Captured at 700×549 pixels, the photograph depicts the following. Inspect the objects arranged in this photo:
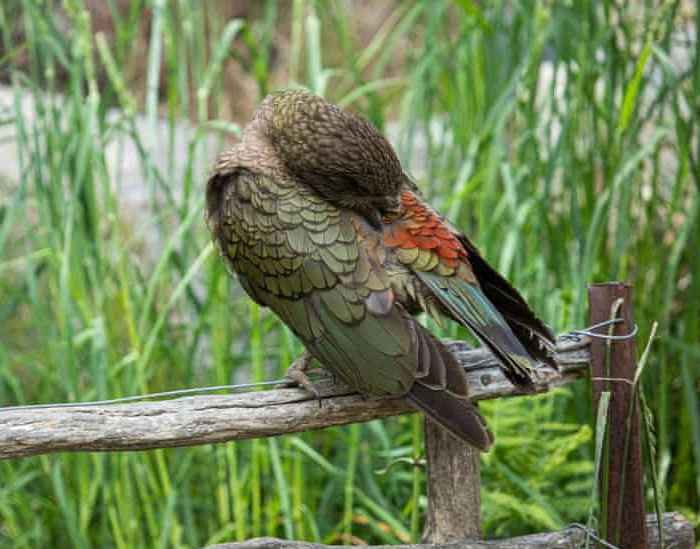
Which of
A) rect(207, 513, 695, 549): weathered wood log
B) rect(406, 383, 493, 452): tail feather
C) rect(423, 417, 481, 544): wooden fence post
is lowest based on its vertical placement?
rect(207, 513, 695, 549): weathered wood log

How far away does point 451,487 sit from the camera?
2.08 meters

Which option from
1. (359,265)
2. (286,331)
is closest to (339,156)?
(359,265)

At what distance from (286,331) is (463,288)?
83 cm

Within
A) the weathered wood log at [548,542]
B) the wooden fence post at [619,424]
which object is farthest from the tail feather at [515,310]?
the weathered wood log at [548,542]

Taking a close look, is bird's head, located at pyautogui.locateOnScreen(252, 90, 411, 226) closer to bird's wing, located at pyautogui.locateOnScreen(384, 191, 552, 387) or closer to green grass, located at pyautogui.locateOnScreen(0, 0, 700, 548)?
bird's wing, located at pyautogui.locateOnScreen(384, 191, 552, 387)

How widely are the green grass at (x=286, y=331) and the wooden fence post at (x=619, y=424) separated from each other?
20.4 inches

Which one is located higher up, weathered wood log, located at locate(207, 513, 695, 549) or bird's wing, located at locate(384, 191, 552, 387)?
bird's wing, located at locate(384, 191, 552, 387)

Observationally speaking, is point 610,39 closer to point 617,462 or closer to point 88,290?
point 617,462

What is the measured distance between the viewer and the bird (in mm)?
1914

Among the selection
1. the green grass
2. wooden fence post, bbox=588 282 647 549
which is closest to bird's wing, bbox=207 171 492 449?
wooden fence post, bbox=588 282 647 549

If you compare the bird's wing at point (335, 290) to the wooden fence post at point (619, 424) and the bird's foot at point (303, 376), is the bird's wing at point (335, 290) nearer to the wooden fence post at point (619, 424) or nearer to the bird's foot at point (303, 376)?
the bird's foot at point (303, 376)

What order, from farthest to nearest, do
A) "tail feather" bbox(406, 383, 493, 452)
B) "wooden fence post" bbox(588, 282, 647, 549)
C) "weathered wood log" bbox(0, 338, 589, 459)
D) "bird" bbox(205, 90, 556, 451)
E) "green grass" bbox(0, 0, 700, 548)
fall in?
"green grass" bbox(0, 0, 700, 548), "wooden fence post" bbox(588, 282, 647, 549), "bird" bbox(205, 90, 556, 451), "tail feather" bbox(406, 383, 493, 452), "weathered wood log" bbox(0, 338, 589, 459)

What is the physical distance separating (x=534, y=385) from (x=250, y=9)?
5289mm

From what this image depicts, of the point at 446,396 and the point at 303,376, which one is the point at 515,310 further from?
the point at 303,376
